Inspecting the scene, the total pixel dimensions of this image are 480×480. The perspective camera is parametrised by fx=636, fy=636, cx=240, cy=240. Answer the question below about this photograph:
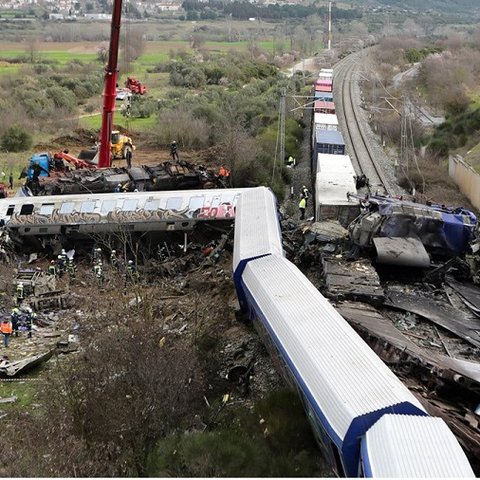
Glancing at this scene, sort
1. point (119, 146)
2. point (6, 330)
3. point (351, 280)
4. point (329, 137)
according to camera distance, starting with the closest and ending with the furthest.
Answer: point (351, 280) → point (6, 330) → point (329, 137) → point (119, 146)

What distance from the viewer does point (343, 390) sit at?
859cm

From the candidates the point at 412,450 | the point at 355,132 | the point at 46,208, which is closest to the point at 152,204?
the point at 46,208

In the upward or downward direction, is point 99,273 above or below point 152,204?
below

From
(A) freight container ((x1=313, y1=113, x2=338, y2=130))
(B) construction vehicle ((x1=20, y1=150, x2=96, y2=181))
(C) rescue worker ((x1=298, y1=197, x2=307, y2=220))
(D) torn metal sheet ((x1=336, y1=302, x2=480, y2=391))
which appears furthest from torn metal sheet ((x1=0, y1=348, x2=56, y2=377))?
(A) freight container ((x1=313, y1=113, x2=338, y2=130))

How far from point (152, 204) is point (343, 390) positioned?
13823 millimetres

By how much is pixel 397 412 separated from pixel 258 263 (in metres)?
5.98

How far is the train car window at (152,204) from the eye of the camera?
21.2 meters

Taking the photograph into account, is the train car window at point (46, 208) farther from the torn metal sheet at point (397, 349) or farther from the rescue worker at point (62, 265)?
the torn metal sheet at point (397, 349)

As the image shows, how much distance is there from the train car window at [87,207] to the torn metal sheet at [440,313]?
10.8 meters

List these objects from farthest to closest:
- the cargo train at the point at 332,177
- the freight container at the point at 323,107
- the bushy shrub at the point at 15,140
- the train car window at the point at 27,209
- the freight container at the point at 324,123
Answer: the freight container at the point at 323,107 < the bushy shrub at the point at 15,140 < the freight container at the point at 324,123 < the train car window at the point at 27,209 < the cargo train at the point at 332,177

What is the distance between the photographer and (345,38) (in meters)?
122

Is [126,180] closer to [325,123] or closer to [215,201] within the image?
[215,201]

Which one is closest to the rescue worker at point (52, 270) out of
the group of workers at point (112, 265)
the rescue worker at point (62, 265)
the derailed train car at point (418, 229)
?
the rescue worker at point (62, 265)

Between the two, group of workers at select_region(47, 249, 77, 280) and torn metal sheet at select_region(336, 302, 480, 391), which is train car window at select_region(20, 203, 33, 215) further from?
torn metal sheet at select_region(336, 302, 480, 391)
